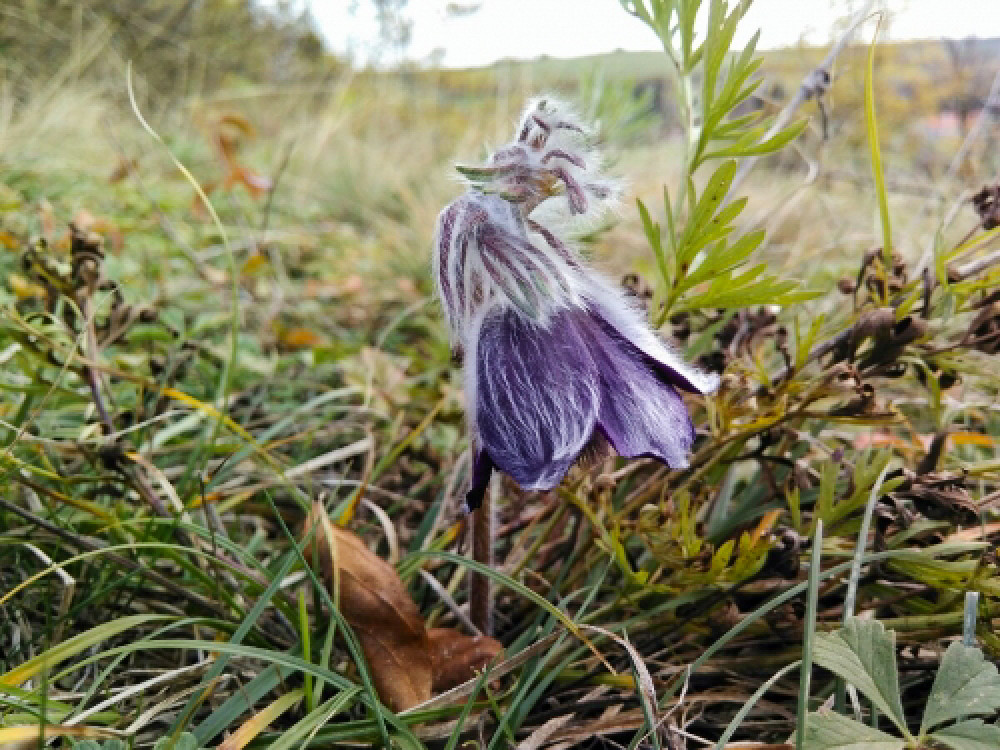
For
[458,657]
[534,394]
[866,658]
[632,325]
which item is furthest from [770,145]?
[458,657]

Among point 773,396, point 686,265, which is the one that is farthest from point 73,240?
point 773,396

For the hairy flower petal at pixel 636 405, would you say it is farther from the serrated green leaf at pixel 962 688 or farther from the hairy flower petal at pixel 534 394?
the serrated green leaf at pixel 962 688

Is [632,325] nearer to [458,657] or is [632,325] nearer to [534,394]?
[534,394]

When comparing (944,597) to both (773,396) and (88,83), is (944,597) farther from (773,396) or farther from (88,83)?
(88,83)

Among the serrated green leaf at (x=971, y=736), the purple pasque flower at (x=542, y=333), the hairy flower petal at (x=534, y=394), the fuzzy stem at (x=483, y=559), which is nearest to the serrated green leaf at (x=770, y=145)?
the purple pasque flower at (x=542, y=333)

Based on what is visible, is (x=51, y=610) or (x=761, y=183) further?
(x=761, y=183)
